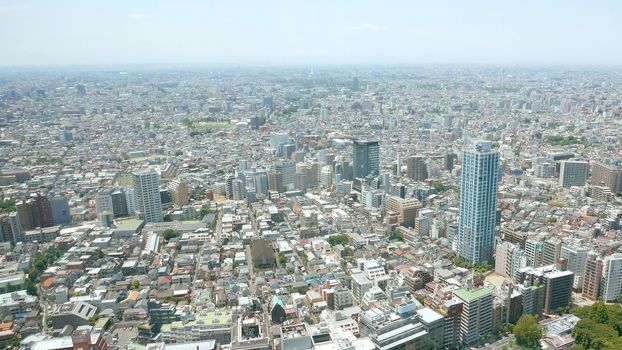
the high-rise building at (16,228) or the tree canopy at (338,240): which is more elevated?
the high-rise building at (16,228)

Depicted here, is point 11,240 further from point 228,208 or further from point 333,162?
point 333,162

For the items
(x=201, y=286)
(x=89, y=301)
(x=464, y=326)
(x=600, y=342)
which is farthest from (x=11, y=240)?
(x=600, y=342)

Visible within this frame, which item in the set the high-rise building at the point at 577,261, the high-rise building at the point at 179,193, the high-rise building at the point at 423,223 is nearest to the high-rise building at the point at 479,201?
the high-rise building at the point at 577,261

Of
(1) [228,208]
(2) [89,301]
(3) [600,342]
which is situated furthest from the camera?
(1) [228,208]

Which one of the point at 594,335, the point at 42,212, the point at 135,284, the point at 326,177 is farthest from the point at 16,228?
the point at 594,335

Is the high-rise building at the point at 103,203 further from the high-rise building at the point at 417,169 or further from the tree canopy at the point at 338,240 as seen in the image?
the high-rise building at the point at 417,169
